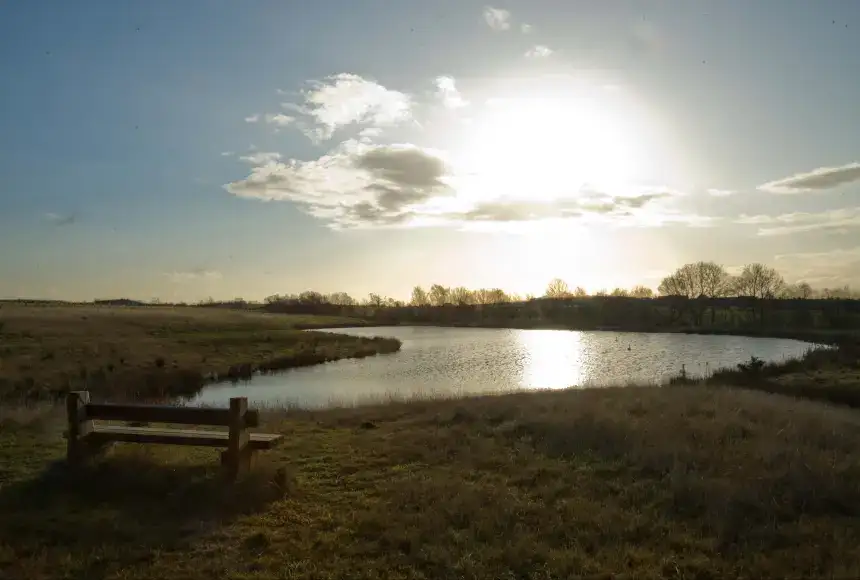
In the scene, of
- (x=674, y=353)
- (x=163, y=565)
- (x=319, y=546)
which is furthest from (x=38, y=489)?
(x=674, y=353)

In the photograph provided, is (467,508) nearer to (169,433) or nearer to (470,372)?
(169,433)

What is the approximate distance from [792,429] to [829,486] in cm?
440

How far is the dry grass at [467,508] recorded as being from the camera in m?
5.94

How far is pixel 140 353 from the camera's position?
133 ft

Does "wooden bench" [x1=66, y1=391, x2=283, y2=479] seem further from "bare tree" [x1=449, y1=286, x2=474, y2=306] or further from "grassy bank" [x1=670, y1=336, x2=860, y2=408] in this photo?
"bare tree" [x1=449, y1=286, x2=474, y2=306]

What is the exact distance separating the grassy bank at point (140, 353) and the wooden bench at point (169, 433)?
50.8ft

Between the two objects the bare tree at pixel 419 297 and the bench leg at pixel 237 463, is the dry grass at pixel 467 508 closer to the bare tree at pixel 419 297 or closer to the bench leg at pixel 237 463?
the bench leg at pixel 237 463

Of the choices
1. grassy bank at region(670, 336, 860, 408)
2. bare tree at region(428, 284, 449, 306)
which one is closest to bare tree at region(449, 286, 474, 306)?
bare tree at region(428, 284, 449, 306)

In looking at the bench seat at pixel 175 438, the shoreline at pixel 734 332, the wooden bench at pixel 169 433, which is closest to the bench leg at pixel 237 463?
the wooden bench at pixel 169 433

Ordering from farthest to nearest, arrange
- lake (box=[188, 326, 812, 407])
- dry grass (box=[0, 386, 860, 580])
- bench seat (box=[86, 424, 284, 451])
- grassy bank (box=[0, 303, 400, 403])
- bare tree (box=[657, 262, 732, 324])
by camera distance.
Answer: bare tree (box=[657, 262, 732, 324])
lake (box=[188, 326, 812, 407])
grassy bank (box=[0, 303, 400, 403])
bench seat (box=[86, 424, 284, 451])
dry grass (box=[0, 386, 860, 580])

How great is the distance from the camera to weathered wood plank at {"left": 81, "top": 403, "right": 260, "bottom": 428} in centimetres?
857

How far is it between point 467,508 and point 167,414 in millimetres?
4890

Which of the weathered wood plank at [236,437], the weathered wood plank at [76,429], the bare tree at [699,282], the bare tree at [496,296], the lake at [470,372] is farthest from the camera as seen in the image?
the bare tree at [496,296]

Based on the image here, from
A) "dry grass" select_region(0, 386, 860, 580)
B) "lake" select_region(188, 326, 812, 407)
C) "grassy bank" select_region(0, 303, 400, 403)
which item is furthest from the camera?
"lake" select_region(188, 326, 812, 407)
